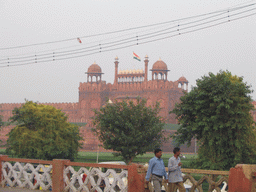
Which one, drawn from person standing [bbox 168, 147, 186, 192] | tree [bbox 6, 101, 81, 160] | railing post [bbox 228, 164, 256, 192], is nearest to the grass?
tree [bbox 6, 101, 81, 160]

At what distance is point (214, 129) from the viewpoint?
25.3 meters

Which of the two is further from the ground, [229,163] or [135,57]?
[135,57]

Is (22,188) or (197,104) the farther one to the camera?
(197,104)

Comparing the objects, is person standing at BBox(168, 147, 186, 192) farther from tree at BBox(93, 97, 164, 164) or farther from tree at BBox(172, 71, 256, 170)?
tree at BBox(93, 97, 164, 164)

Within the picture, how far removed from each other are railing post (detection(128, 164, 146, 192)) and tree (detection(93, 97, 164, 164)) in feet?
70.8

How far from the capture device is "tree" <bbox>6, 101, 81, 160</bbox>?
31.1m

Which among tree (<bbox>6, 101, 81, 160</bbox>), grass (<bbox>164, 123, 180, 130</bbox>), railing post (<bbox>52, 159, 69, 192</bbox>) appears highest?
grass (<bbox>164, 123, 180, 130</bbox>)

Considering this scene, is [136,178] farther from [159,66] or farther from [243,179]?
[159,66]

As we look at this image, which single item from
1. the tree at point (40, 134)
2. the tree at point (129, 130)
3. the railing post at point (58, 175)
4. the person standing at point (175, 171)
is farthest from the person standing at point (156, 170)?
the tree at point (40, 134)

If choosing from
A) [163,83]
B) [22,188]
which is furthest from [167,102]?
[22,188]

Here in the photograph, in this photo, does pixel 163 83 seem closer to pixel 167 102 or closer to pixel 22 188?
pixel 167 102

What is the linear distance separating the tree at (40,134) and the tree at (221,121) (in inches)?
425

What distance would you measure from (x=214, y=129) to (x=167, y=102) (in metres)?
56.7

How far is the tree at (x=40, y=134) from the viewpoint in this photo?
3111cm
